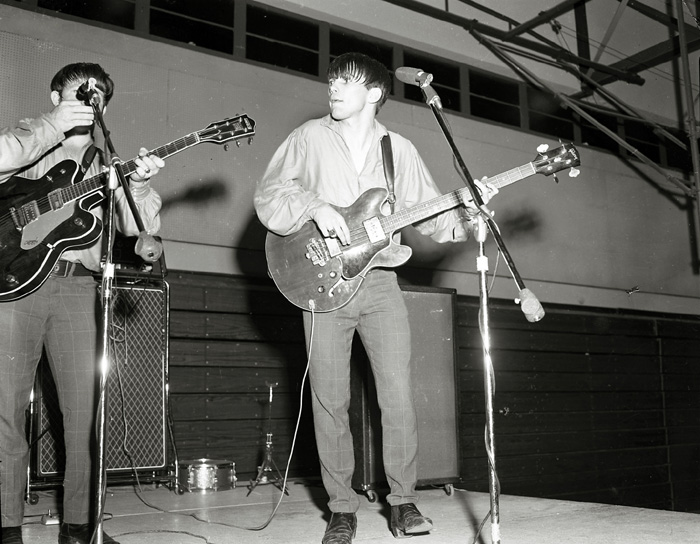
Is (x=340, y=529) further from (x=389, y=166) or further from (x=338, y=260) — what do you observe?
(x=389, y=166)

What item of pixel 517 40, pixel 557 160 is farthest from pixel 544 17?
pixel 557 160

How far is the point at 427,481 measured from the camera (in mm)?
3725

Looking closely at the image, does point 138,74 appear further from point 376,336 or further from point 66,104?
point 376,336

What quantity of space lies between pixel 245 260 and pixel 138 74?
1.68m

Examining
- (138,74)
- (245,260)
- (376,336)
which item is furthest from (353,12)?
(376,336)

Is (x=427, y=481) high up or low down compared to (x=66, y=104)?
down

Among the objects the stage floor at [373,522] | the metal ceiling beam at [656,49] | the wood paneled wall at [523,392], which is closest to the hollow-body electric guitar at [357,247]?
the stage floor at [373,522]

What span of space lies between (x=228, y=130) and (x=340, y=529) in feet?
5.46

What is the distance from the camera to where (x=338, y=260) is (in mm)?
2535

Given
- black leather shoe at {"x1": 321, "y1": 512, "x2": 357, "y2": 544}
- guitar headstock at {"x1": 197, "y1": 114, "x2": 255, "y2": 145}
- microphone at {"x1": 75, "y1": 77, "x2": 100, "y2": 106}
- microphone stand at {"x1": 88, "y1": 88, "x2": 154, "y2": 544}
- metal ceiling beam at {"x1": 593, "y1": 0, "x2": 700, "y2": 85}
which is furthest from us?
metal ceiling beam at {"x1": 593, "y1": 0, "x2": 700, "y2": 85}

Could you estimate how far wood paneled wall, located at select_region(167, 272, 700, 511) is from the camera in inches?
210

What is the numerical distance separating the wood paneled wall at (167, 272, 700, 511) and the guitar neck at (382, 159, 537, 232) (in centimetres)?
191

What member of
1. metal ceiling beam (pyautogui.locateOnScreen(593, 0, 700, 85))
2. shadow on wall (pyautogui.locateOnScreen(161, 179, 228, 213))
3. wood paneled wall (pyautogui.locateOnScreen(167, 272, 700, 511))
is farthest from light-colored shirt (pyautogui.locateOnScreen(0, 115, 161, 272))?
metal ceiling beam (pyautogui.locateOnScreen(593, 0, 700, 85))

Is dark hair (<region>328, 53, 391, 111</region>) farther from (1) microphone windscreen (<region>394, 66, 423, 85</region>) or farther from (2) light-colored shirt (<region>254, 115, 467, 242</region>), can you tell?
(1) microphone windscreen (<region>394, 66, 423, 85</region>)
